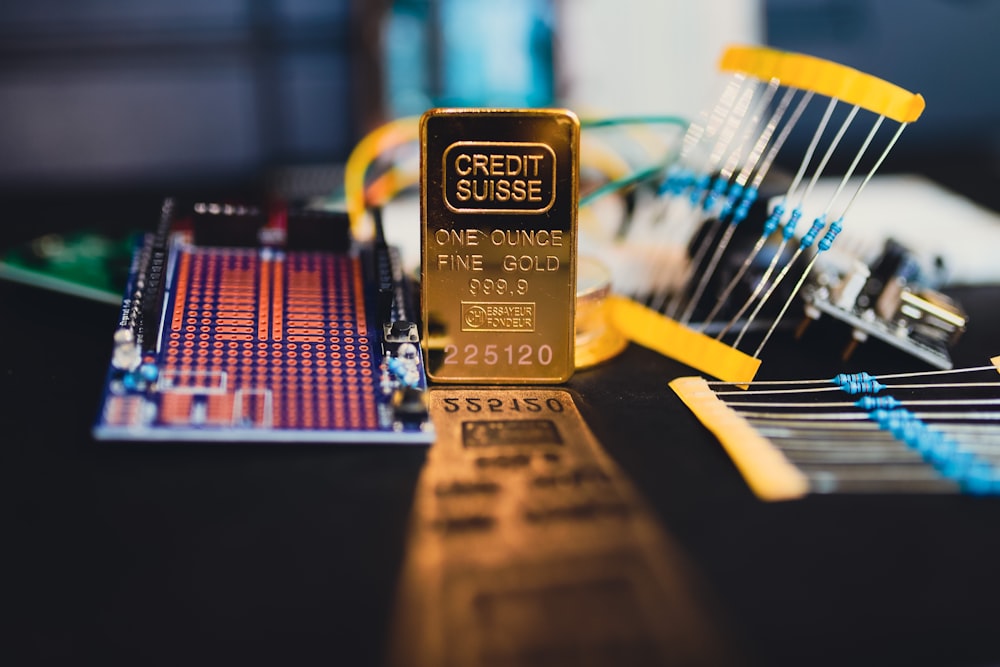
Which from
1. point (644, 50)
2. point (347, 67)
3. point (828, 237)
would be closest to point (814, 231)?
point (828, 237)

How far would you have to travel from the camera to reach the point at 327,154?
3176 millimetres

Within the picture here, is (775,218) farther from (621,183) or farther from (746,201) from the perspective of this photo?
(621,183)

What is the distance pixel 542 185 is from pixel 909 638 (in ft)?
1.61

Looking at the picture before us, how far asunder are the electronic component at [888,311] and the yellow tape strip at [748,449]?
18cm

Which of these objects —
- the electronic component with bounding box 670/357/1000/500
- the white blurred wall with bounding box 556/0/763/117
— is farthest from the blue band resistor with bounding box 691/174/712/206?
the white blurred wall with bounding box 556/0/763/117

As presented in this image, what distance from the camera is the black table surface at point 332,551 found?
1.99 ft

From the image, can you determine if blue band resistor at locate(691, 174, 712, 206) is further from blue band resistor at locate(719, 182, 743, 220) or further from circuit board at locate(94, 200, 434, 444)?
circuit board at locate(94, 200, 434, 444)

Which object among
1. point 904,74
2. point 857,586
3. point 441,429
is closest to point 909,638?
point 857,586

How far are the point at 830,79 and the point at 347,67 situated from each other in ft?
7.79

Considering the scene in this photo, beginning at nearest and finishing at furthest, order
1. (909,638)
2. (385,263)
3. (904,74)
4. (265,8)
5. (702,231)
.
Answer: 1. (909,638)
2. (385,263)
3. (702,231)
4. (265,8)
5. (904,74)

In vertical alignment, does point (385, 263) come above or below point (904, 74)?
below

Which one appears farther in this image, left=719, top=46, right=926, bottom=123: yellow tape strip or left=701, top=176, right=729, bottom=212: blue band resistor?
left=701, top=176, right=729, bottom=212: blue band resistor

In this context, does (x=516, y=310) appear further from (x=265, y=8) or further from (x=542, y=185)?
(x=265, y=8)

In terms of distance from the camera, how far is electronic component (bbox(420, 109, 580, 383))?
0.88m
